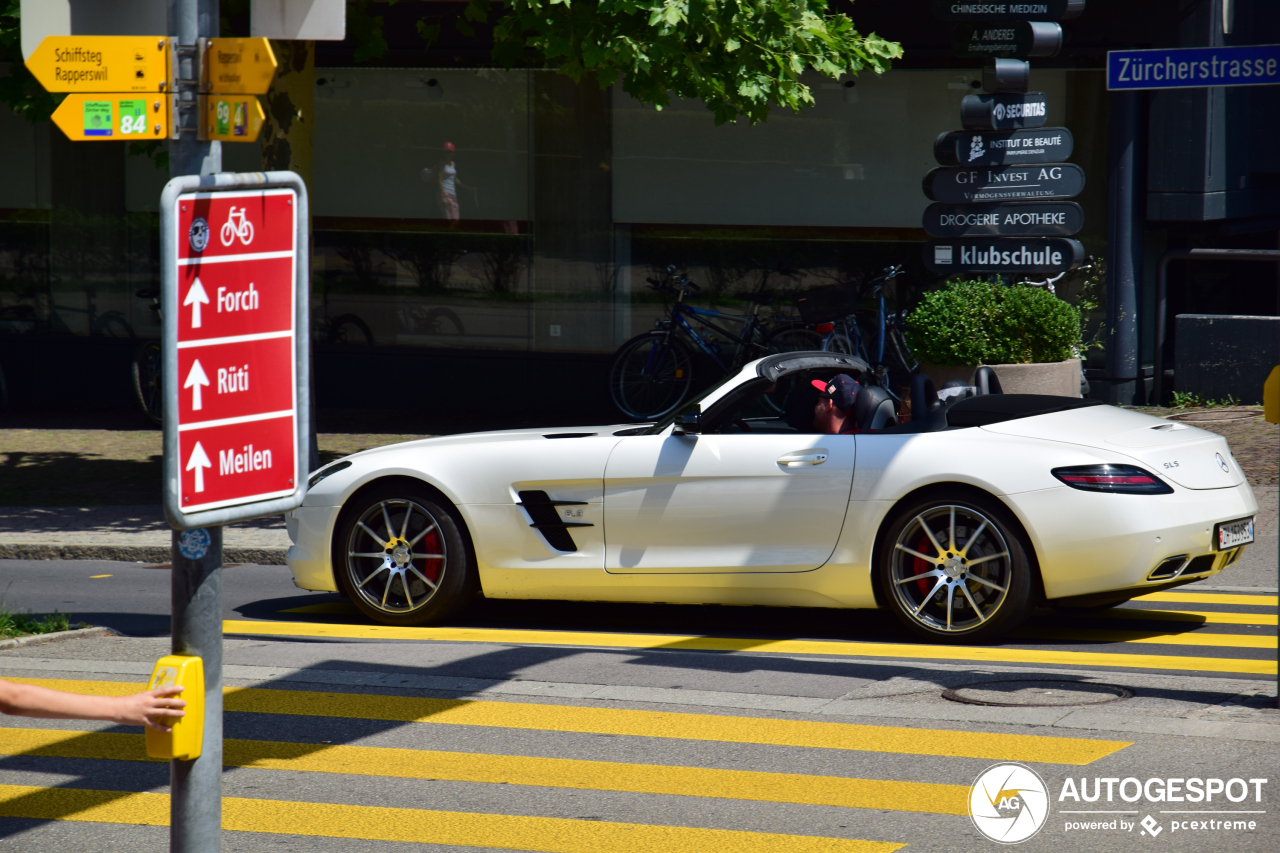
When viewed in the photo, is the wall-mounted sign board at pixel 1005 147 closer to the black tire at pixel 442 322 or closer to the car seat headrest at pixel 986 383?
the car seat headrest at pixel 986 383

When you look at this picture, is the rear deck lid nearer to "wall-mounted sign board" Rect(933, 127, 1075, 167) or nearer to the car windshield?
the car windshield

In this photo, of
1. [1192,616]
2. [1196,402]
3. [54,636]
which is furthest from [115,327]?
[1192,616]

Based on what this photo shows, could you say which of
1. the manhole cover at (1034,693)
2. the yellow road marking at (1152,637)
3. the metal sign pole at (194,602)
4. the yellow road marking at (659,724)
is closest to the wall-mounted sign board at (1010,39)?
the yellow road marking at (1152,637)

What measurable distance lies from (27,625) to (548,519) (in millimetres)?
2757

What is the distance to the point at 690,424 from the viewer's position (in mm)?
7648

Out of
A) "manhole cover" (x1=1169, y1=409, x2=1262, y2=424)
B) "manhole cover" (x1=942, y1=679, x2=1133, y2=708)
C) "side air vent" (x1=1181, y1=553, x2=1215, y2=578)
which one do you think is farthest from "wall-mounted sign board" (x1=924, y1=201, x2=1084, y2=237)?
"manhole cover" (x1=942, y1=679, x2=1133, y2=708)

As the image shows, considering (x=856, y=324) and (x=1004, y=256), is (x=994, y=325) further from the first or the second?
(x=856, y=324)

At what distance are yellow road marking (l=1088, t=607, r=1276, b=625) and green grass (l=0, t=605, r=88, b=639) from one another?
211 inches

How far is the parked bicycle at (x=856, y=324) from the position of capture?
50.8ft

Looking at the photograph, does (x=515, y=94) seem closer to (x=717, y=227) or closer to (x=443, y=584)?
(x=717, y=227)

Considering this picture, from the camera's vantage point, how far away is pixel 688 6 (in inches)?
408

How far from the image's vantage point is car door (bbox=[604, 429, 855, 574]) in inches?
290

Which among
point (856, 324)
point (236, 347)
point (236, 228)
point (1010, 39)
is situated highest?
point (1010, 39)

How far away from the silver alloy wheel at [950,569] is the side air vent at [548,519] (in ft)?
5.39
